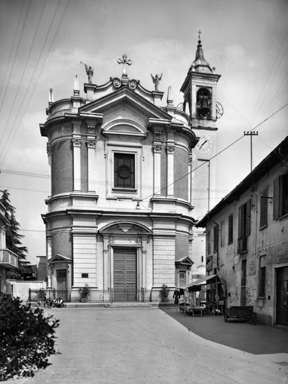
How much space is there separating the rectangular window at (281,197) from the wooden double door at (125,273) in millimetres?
16764

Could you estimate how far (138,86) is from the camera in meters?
32.6

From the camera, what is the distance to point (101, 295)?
29.1 meters

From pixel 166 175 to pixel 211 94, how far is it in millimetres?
18162

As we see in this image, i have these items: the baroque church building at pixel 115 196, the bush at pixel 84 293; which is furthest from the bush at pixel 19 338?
the baroque church building at pixel 115 196

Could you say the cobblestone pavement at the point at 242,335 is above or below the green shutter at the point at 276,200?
below

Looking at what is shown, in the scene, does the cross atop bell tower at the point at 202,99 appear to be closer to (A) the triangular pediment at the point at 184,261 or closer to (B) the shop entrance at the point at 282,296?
(A) the triangular pediment at the point at 184,261

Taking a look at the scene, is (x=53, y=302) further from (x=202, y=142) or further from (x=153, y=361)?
(x=202, y=142)

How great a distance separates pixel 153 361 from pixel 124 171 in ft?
75.2

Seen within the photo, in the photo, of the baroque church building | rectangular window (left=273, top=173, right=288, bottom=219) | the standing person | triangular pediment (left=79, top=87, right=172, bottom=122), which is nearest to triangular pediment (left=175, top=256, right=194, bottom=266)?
the baroque church building

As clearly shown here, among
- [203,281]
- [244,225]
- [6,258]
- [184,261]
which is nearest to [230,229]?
[244,225]

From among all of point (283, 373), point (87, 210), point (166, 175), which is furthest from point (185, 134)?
point (283, 373)

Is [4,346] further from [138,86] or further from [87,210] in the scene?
[138,86]

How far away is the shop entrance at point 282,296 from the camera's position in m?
14.6

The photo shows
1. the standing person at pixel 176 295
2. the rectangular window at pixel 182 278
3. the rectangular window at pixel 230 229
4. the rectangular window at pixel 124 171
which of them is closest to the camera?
the rectangular window at pixel 230 229
